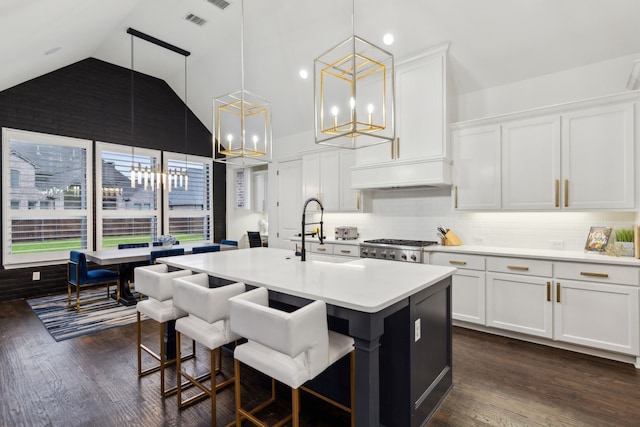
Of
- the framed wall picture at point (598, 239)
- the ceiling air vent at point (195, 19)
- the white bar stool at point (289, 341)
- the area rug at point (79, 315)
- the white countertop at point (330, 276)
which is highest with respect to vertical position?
the ceiling air vent at point (195, 19)

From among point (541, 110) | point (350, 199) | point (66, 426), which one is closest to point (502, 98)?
point (541, 110)

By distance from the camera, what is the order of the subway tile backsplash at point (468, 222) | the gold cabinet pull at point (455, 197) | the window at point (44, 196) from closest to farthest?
the subway tile backsplash at point (468, 222) < the gold cabinet pull at point (455, 197) < the window at point (44, 196)

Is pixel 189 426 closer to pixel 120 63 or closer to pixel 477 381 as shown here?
pixel 477 381

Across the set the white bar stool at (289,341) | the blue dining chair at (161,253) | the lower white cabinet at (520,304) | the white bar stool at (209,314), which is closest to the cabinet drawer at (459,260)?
the lower white cabinet at (520,304)

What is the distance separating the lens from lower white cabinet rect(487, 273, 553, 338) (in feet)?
10.3

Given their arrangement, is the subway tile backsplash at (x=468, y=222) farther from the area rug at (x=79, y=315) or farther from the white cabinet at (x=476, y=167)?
the area rug at (x=79, y=315)

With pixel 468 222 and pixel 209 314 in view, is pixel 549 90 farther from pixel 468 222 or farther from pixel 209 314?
pixel 209 314

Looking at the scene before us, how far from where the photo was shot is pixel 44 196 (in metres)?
5.23

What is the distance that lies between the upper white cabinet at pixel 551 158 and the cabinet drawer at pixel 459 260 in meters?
0.64

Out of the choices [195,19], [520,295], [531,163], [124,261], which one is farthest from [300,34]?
[520,295]

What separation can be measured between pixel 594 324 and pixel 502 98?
2668 mm

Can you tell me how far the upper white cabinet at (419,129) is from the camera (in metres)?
3.87

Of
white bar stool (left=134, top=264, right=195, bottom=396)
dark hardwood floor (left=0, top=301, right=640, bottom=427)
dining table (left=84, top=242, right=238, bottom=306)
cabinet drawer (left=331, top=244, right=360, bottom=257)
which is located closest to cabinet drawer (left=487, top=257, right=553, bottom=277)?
dark hardwood floor (left=0, top=301, right=640, bottom=427)

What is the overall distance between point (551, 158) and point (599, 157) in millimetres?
378
